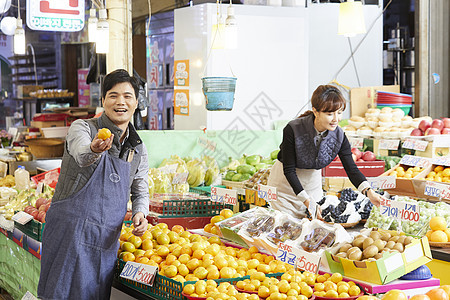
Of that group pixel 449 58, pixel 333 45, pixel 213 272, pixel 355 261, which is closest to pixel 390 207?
pixel 355 261

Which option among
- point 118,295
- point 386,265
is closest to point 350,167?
point 386,265

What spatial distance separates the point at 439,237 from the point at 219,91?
7.34 feet

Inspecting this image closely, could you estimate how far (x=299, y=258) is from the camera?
255 centimetres

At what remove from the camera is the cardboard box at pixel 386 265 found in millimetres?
2562

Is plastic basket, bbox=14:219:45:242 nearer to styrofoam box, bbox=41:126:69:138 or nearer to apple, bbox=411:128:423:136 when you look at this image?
apple, bbox=411:128:423:136

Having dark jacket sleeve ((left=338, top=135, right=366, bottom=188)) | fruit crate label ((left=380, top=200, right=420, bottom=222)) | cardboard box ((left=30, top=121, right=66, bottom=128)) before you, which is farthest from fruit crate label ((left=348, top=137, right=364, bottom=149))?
cardboard box ((left=30, top=121, right=66, bottom=128))

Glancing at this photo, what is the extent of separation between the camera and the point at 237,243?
3.36 m

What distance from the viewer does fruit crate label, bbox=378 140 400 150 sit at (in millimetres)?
6094

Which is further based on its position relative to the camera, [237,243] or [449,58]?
[449,58]

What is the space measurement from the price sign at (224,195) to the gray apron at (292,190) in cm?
72

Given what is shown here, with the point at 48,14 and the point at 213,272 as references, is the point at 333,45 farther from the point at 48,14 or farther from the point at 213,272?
the point at 213,272

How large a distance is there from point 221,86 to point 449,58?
18.2 ft

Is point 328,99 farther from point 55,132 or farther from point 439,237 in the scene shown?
point 55,132

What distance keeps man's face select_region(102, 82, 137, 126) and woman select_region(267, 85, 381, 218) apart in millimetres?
1432
